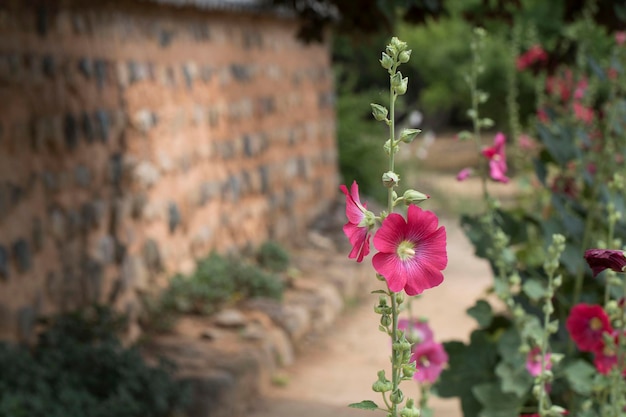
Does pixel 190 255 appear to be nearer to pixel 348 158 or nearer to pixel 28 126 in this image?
pixel 28 126

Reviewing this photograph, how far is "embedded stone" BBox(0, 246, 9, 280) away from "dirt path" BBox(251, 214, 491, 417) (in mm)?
1382

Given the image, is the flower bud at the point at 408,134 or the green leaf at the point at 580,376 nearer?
the flower bud at the point at 408,134

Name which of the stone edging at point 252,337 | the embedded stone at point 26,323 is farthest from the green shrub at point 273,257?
the embedded stone at point 26,323

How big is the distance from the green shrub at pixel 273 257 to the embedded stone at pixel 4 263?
2823mm

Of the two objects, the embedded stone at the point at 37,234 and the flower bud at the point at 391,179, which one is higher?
the embedded stone at the point at 37,234

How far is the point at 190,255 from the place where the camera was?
20.5ft

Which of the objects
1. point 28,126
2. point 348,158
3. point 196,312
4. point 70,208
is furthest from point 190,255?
point 348,158

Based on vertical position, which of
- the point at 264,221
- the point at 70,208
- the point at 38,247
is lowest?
the point at 38,247

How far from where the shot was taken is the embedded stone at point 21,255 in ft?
14.1

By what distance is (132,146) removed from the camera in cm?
548

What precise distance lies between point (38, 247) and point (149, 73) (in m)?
1.66

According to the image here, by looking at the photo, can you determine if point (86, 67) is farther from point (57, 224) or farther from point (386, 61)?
point (386, 61)

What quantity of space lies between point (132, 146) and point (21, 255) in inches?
51.5

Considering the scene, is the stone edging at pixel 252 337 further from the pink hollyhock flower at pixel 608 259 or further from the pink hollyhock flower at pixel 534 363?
the pink hollyhock flower at pixel 608 259
